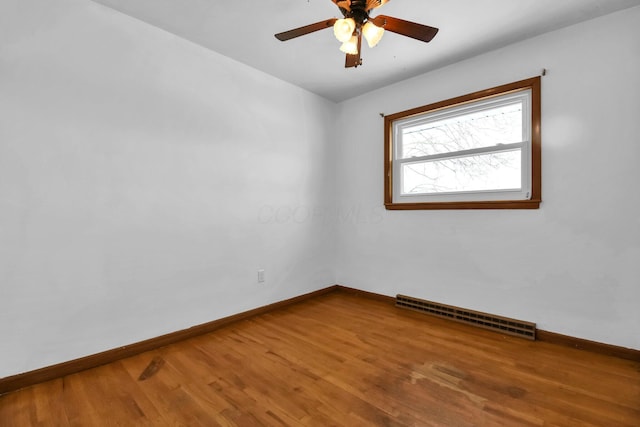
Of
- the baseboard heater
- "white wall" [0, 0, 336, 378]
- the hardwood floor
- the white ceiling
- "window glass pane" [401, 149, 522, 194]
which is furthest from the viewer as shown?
"window glass pane" [401, 149, 522, 194]

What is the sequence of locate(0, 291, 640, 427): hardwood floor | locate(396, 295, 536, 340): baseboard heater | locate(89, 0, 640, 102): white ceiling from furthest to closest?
locate(396, 295, 536, 340): baseboard heater < locate(89, 0, 640, 102): white ceiling < locate(0, 291, 640, 427): hardwood floor

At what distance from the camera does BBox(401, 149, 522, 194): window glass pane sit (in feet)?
8.69

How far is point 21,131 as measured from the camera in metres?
1.77

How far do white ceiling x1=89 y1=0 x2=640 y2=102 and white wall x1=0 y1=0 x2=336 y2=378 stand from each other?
0.73 ft

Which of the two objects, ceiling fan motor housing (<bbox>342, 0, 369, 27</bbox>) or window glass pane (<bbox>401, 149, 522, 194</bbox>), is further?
window glass pane (<bbox>401, 149, 522, 194</bbox>)

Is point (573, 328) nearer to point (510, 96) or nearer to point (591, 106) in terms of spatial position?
point (591, 106)

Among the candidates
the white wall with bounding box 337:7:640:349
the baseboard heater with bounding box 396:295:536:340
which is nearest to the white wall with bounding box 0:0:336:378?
the baseboard heater with bounding box 396:295:536:340

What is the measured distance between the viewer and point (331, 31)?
2336mm

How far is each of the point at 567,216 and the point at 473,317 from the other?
1.21 m

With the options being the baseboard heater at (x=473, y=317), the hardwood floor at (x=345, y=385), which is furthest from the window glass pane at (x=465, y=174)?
the hardwood floor at (x=345, y=385)

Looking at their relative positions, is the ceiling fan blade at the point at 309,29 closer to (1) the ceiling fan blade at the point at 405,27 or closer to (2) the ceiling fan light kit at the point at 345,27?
(2) the ceiling fan light kit at the point at 345,27

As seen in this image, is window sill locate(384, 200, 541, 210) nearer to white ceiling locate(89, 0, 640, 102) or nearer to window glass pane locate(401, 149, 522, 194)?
window glass pane locate(401, 149, 522, 194)

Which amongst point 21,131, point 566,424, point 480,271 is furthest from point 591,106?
point 21,131

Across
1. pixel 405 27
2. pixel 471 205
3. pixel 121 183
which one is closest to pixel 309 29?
pixel 405 27
